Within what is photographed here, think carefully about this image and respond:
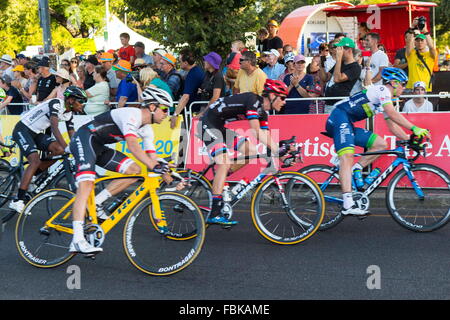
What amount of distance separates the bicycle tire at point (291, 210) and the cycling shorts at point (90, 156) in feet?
5.16

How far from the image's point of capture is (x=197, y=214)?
6496 millimetres

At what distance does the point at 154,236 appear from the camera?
6.64 m

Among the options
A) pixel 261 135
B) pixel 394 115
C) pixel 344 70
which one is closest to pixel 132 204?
pixel 261 135

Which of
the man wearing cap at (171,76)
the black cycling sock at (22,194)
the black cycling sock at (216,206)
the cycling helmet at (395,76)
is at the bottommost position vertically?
the black cycling sock at (216,206)

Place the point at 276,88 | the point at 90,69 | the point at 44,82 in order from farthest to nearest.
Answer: the point at 90,69 < the point at 44,82 < the point at 276,88

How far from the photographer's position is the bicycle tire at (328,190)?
8.12 meters

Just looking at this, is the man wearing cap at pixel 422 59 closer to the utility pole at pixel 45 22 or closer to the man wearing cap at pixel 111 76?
the man wearing cap at pixel 111 76

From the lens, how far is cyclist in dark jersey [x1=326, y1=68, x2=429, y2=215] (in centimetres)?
799

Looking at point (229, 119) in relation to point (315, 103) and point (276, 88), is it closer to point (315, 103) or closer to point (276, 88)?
point (276, 88)

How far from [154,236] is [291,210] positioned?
188 centimetres

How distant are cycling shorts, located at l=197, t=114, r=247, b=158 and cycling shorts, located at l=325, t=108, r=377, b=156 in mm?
1117

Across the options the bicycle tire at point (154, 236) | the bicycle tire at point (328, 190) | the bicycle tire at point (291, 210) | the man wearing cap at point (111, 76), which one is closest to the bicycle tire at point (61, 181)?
the bicycle tire at point (154, 236)

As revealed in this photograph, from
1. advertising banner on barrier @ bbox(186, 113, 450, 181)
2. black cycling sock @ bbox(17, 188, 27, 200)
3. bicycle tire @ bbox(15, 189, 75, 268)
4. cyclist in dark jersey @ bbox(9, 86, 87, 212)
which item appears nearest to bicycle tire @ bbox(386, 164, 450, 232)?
advertising banner on barrier @ bbox(186, 113, 450, 181)
